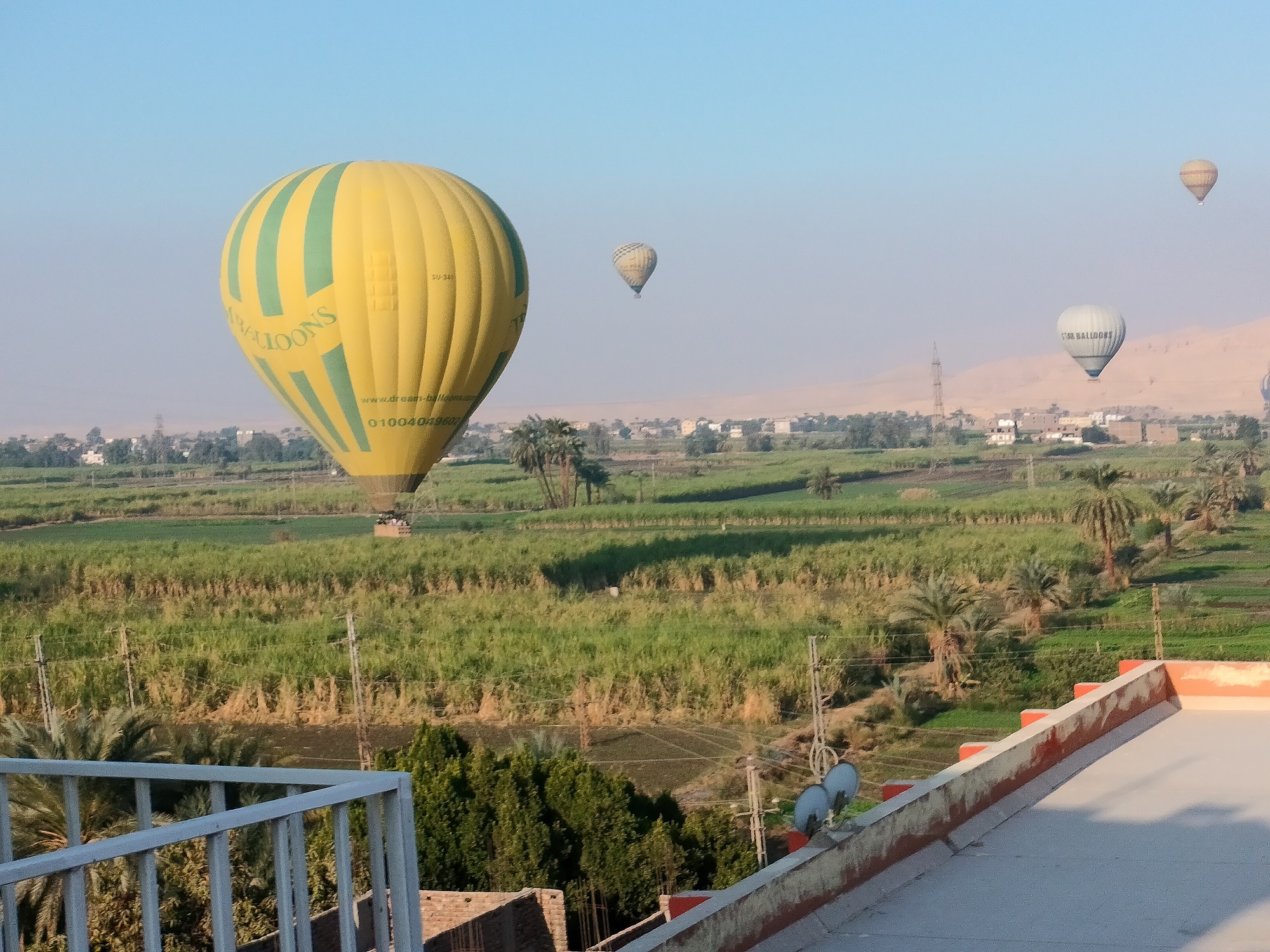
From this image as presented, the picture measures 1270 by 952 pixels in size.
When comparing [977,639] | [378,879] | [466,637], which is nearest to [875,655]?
[977,639]

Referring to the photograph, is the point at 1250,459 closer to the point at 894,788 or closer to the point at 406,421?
the point at 406,421

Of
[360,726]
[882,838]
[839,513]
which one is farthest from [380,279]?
[839,513]

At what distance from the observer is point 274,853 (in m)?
4.81

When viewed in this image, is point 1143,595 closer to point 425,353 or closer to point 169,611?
point 425,353

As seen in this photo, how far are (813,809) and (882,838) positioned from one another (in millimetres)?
684

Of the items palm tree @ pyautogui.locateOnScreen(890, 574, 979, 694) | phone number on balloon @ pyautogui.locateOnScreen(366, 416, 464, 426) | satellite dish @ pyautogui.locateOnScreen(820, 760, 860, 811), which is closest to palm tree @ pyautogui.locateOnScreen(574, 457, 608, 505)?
phone number on balloon @ pyautogui.locateOnScreen(366, 416, 464, 426)

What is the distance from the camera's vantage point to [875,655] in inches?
1275

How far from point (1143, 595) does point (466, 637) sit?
1776cm

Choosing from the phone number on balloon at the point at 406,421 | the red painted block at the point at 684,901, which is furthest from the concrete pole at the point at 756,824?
the phone number on balloon at the point at 406,421

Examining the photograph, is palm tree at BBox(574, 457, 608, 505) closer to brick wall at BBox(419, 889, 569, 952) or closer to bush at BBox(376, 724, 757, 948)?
bush at BBox(376, 724, 757, 948)

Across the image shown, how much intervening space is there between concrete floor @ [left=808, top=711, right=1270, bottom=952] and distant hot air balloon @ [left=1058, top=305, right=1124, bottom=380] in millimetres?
96706

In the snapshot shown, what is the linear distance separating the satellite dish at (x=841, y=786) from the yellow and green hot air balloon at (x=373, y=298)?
79.4 ft

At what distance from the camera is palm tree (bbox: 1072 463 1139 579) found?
4675 cm

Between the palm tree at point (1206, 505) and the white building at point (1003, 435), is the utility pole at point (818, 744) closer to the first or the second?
the palm tree at point (1206, 505)
